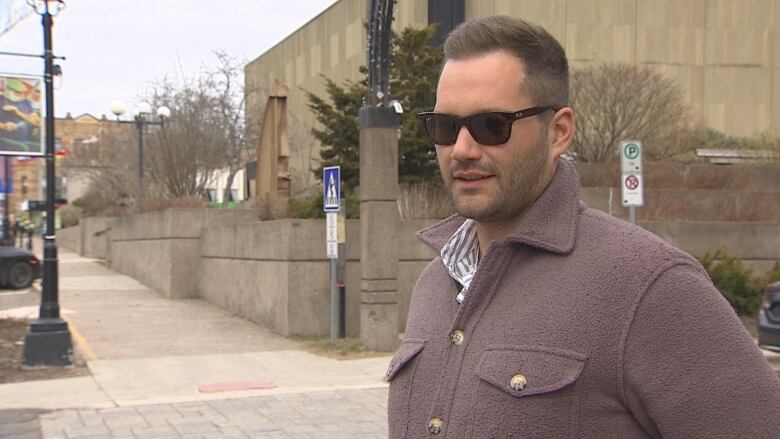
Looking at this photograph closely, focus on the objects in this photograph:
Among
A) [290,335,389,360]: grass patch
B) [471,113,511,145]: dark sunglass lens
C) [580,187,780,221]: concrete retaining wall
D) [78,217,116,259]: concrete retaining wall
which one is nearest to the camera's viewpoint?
[471,113,511,145]: dark sunglass lens

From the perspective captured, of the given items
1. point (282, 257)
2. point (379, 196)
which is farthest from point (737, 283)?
point (282, 257)

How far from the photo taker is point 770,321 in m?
10.1

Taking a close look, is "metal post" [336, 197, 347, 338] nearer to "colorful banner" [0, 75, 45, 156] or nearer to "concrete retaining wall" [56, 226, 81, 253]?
"colorful banner" [0, 75, 45, 156]

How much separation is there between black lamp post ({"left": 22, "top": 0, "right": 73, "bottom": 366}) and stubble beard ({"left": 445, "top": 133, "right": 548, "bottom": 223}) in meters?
9.80

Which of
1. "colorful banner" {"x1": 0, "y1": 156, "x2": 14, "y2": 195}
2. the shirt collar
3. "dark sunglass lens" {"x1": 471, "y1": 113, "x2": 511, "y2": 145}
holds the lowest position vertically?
the shirt collar

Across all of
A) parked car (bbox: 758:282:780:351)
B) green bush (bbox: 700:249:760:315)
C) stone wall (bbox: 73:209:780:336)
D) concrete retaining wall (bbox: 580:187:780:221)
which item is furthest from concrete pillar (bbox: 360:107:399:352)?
concrete retaining wall (bbox: 580:187:780:221)

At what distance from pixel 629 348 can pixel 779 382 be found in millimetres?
303

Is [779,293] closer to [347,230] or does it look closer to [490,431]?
[347,230]

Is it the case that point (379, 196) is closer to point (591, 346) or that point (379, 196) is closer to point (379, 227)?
point (379, 227)

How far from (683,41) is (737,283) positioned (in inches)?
994

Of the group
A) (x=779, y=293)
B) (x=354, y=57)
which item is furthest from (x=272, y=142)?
(x=354, y=57)

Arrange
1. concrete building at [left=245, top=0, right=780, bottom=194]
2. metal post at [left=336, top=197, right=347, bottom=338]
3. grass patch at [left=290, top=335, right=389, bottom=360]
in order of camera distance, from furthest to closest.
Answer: concrete building at [left=245, top=0, right=780, bottom=194]
metal post at [left=336, top=197, right=347, bottom=338]
grass patch at [left=290, top=335, right=389, bottom=360]

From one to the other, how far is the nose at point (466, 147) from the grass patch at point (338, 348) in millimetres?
9735

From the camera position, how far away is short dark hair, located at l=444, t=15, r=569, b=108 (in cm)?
185
